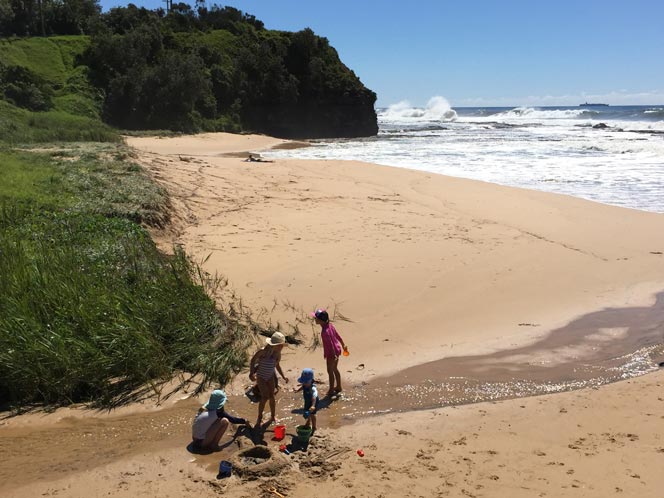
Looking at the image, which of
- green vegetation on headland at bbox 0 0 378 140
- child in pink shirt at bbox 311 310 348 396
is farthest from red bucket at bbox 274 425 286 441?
green vegetation on headland at bbox 0 0 378 140

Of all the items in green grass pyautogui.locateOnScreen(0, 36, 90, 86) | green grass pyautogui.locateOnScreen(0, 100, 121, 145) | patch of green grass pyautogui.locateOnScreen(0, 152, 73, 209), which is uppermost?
green grass pyautogui.locateOnScreen(0, 36, 90, 86)

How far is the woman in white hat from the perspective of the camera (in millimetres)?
5191

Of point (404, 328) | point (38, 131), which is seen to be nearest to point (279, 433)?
point (404, 328)

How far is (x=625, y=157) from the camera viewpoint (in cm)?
2580

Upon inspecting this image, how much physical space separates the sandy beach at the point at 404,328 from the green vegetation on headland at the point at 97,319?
1.23ft

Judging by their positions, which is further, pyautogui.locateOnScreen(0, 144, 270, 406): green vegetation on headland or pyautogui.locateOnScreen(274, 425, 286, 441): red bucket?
pyautogui.locateOnScreen(0, 144, 270, 406): green vegetation on headland

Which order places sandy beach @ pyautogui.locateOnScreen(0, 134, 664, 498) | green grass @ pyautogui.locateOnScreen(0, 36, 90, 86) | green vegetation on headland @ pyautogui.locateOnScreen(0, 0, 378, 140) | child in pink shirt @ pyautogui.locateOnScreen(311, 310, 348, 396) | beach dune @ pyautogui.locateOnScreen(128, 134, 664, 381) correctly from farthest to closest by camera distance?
1. green grass @ pyautogui.locateOnScreen(0, 36, 90, 86)
2. green vegetation on headland @ pyautogui.locateOnScreen(0, 0, 378, 140)
3. beach dune @ pyautogui.locateOnScreen(128, 134, 664, 381)
4. child in pink shirt @ pyautogui.locateOnScreen(311, 310, 348, 396)
5. sandy beach @ pyautogui.locateOnScreen(0, 134, 664, 498)

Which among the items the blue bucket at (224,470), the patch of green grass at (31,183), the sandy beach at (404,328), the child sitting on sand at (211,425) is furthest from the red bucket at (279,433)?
the patch of green grass at (31,183)

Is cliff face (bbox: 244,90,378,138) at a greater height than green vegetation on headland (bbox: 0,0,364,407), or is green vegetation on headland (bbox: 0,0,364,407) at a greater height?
cliff face (bbox: 244,90,378,138)

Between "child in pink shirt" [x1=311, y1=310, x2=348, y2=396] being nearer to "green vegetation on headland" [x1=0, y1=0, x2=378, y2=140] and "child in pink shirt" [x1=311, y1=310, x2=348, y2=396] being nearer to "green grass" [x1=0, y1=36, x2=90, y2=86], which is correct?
"green vegetation on headland" [x1=0, y1=0, x2=378, y2=140]

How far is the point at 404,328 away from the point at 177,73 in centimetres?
4225

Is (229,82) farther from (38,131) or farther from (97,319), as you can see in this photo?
(97,319)

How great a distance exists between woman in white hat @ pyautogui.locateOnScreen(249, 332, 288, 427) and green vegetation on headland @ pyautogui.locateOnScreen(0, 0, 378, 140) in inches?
1507

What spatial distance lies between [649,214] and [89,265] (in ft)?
42.8
